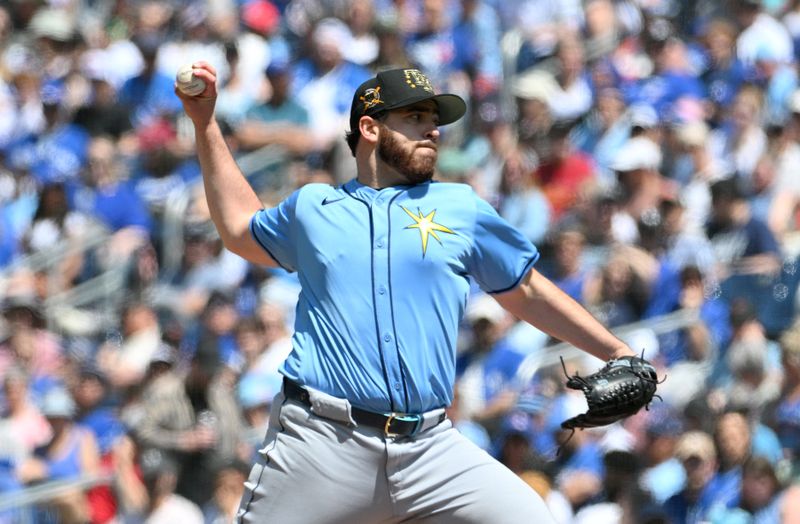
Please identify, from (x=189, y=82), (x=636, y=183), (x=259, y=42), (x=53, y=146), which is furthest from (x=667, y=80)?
(x=189, y=82)

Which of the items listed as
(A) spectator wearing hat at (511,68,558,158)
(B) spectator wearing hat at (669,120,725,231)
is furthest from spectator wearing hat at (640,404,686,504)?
(A) spectator wearing hat at (511,68,558,158)

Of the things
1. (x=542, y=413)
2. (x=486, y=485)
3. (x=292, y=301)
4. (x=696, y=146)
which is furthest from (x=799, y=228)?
(x=486, y=485)

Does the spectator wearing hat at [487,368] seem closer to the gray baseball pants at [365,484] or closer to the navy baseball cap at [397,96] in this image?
the navy baseball cap at [397,96]

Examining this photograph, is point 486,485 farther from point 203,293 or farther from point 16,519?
point 203,293

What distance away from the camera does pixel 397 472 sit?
431cm

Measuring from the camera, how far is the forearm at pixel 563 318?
4.58 meters

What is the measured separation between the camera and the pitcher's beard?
15.1 ft

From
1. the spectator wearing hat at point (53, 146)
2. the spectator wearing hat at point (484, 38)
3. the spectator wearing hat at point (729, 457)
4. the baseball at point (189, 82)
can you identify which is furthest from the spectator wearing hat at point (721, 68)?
the baseball at point (189, 82)

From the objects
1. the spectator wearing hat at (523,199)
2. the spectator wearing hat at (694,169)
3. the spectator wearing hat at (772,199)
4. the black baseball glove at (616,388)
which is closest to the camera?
the black baseball glove at (616,388)

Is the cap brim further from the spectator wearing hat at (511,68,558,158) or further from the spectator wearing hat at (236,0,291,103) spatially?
the spectator wearing hat at (236,0,291,103)

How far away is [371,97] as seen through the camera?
4.68 metres

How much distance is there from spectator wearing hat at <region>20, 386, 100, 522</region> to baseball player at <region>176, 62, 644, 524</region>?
4.06 metres

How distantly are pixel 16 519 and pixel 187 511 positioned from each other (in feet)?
3.29

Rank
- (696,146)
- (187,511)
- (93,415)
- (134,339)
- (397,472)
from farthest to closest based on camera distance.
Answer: (696,146) < (134,339) < (93,415) < (187,511) < (397,472)
